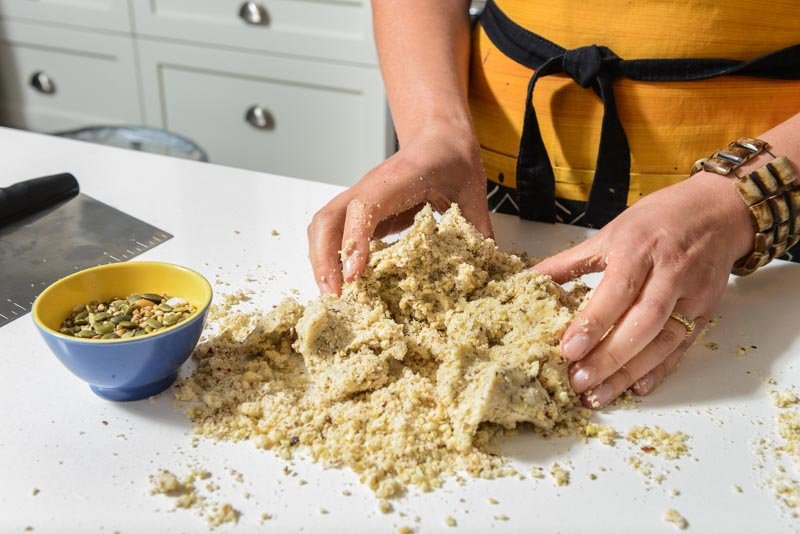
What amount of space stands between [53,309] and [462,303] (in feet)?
1.49

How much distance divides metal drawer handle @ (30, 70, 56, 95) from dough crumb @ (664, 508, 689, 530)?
9.96 ft

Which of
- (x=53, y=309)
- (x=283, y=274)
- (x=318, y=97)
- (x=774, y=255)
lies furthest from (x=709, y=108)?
(x=318, y=97)

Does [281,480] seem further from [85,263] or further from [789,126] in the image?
[789,126]

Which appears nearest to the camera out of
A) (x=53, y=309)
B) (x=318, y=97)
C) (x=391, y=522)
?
(x=391, y=522)

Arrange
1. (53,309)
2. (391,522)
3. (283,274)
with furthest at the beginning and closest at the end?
1. (283,274)
2. (53,309)
3. (391,522)

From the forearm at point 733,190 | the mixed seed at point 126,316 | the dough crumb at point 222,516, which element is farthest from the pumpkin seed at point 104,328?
the forearm at point 733,190

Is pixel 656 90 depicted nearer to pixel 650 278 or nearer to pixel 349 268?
pixel 650 278

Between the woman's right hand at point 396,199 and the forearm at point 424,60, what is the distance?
53mm

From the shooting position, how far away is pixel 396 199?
40.9 inches

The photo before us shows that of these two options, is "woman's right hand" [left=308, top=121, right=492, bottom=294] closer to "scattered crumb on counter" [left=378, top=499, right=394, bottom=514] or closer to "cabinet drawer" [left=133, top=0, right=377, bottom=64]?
"scattered crumb on counter" [left=378, top=499, right=394, bottom=514]

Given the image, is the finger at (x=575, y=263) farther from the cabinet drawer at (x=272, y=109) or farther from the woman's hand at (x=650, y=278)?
the cabinet drawer at (x=272, y=109)

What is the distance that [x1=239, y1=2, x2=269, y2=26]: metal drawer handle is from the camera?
263 centimetres

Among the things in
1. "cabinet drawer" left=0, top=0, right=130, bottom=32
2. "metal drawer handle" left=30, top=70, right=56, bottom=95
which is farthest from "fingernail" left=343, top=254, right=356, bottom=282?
"metal drawer handle" left=30, top=70, right=56, bottom=95

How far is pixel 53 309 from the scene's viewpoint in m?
0.85
